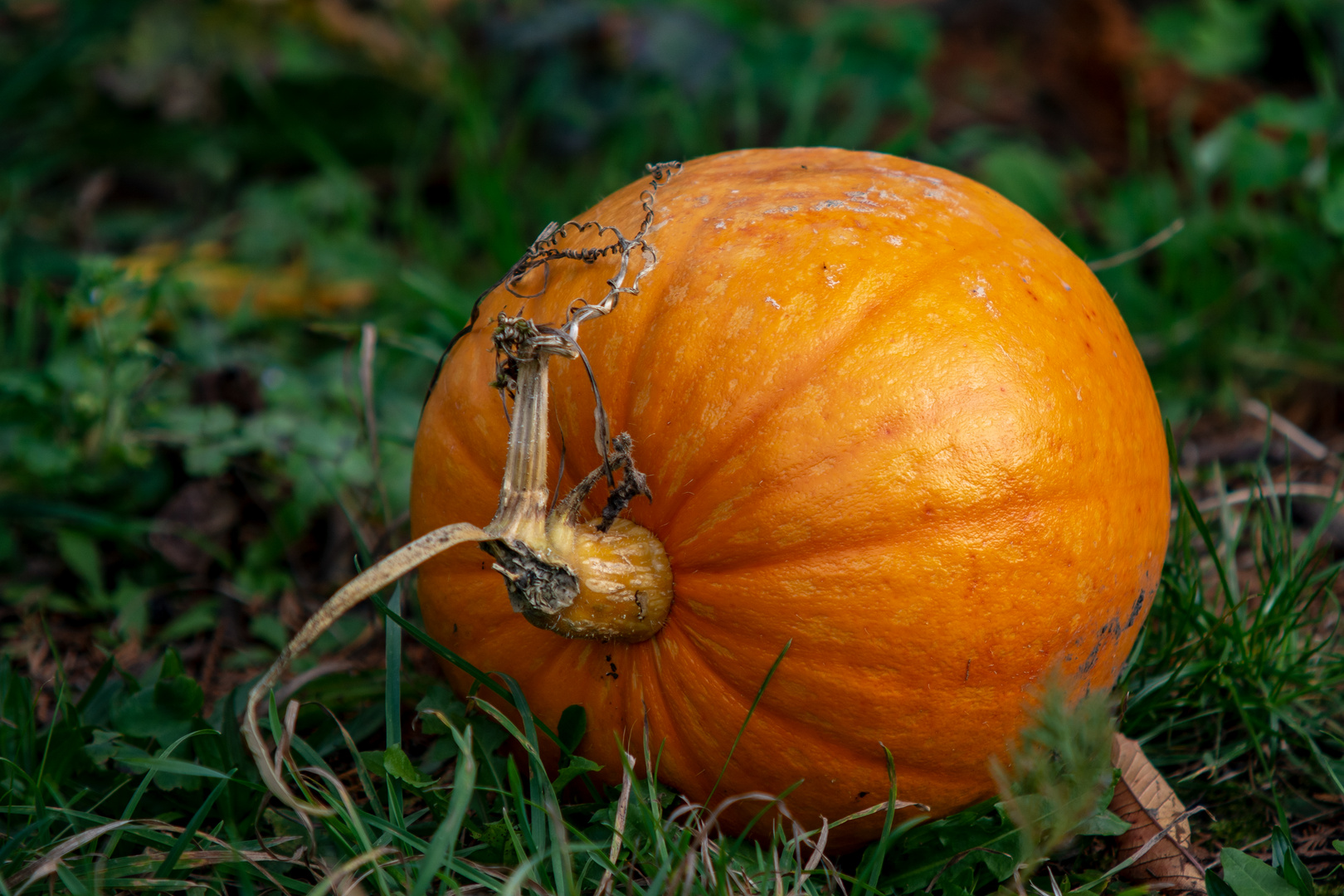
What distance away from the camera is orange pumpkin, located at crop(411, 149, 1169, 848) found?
60.6 inches

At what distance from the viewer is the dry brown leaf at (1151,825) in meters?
A: 1.77

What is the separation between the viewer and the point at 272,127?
14.8ft

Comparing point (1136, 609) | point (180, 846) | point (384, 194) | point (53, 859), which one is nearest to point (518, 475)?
point (180, 846)

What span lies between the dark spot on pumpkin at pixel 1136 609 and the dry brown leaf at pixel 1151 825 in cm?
23

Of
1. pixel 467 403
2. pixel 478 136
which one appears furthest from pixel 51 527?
pixel 478 136

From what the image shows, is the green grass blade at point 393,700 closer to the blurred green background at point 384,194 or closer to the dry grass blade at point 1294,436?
the blurred green background at point 384,194

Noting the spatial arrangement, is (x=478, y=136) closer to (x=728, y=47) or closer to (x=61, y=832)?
(x=728, y=47)

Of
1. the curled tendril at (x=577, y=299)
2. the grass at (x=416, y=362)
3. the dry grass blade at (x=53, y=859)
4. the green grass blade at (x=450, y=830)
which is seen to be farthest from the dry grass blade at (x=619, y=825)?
the dry grass blade at (x=53, y=859)

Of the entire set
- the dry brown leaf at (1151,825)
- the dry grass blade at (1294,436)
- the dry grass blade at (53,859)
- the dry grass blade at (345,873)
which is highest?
the dry grass blade at (1294,436)

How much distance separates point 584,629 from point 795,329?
0.60m

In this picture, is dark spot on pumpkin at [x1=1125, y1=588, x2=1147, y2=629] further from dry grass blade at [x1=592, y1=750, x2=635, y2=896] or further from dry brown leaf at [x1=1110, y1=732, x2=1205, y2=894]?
dry grass blade at [x1=592, y1=750, x2=635, y2=896]

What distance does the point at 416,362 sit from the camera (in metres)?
3.55

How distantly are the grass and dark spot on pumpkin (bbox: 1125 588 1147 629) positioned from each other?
0.33 m

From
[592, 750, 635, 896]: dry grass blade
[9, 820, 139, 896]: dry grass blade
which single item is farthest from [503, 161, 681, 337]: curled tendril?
[9, 820, 139, 896]: dry grass blade
